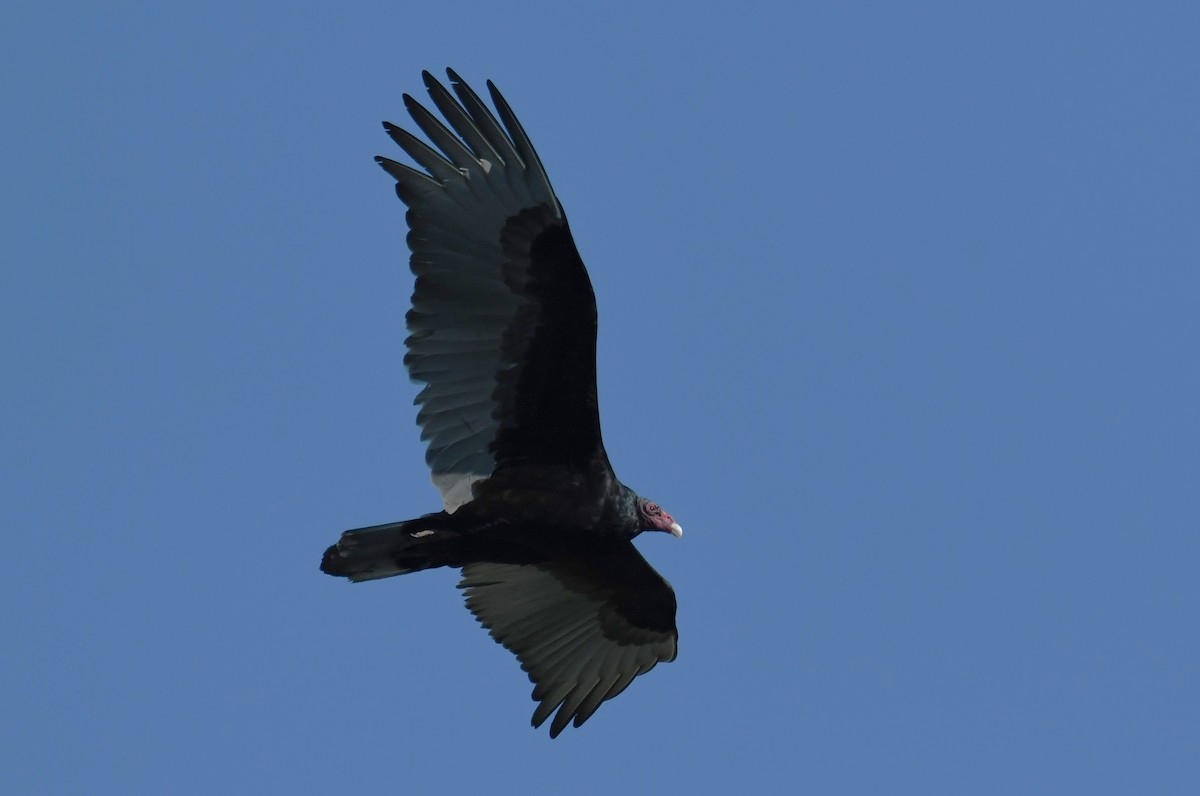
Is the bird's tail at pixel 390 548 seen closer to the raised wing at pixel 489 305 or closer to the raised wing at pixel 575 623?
the raised wing at pixel 489 305

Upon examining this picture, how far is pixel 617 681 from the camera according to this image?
1073 cm

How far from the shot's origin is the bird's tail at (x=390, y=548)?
9547 millimetres

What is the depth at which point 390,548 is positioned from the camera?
9.59m

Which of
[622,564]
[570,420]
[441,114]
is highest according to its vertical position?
[441,114]

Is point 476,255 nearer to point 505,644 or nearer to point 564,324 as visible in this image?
point 564,324

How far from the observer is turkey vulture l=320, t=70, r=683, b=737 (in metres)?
9.33

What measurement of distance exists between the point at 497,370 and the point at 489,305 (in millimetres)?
391

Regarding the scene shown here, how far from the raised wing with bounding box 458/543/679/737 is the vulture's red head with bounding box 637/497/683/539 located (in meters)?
0.53

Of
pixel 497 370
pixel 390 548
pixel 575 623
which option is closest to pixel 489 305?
pixel 497 370

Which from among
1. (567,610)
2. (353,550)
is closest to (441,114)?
(353,550)

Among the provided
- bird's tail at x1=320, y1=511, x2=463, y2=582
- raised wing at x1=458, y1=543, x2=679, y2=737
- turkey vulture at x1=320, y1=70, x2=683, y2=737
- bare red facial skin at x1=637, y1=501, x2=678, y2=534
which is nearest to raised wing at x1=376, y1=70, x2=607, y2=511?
turkey vulture at x1=320, y1=70, x2=683, y2=737

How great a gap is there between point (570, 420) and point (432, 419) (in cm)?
80

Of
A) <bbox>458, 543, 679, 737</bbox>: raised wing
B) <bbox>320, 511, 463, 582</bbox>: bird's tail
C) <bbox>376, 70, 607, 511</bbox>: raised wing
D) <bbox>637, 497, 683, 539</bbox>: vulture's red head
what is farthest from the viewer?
<bbox>458, 543, 679, 737</bbox>: raised wing

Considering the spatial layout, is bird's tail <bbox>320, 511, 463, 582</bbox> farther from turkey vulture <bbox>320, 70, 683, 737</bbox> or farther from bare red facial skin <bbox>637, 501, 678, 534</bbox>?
bare red facial skin <bbox>637, 501, 678, 534</bbox>
